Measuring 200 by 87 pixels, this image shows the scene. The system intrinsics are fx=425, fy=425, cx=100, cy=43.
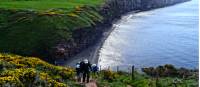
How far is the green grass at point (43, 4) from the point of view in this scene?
3953 inches

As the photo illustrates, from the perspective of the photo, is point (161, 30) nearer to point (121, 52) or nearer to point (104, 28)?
point (104, 28)

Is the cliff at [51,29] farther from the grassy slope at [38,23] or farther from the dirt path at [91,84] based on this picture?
the dirt path at [91,84]

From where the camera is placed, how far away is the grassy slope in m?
80.7

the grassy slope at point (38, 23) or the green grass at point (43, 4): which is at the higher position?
the green grass at point (43, 4)

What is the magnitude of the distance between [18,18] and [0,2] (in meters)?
15.3

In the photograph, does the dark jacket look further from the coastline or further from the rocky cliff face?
the rocky cliff face

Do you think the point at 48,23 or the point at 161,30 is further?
the point at 161,30

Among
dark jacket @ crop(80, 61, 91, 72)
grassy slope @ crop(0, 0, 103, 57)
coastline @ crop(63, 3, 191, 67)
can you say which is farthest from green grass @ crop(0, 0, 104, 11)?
dark jacket @ crop(80, 61, 91, 72)

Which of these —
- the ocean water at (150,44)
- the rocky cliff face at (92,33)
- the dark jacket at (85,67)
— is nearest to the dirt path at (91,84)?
the dark jacket at (85,67)

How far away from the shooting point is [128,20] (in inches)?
5384

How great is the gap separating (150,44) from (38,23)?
25869 mm

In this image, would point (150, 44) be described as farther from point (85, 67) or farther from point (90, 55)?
point (85, 67)

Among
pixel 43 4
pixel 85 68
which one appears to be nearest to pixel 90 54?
pixel 43 4

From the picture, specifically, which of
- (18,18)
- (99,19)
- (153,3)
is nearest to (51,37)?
(18,18)
